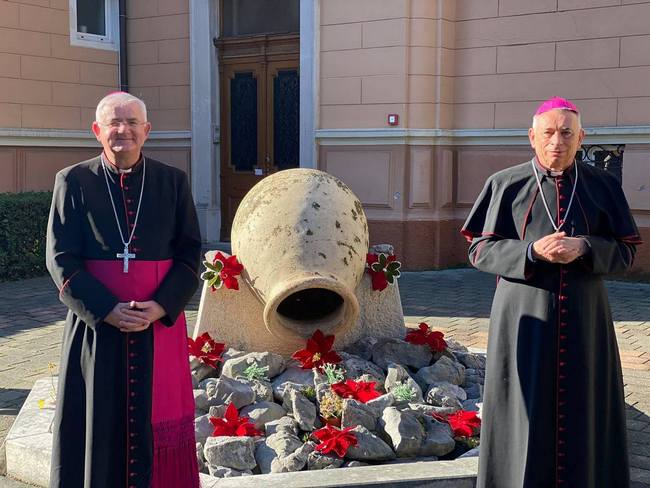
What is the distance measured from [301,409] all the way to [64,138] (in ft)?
28.1

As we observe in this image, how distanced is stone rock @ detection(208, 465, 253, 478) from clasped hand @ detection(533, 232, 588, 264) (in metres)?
1.72

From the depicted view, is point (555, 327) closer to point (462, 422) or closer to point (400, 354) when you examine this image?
point (462, 422)

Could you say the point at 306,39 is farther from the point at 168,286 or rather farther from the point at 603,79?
the point at 168,286

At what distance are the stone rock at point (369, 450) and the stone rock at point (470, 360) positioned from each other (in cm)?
139

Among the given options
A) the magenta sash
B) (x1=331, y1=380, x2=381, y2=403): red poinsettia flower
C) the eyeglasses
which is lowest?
(x1=331, y1=380, x2=381, y2=403): red poinsettia flower

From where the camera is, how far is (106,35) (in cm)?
1257

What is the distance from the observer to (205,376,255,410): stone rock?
449 centimetres

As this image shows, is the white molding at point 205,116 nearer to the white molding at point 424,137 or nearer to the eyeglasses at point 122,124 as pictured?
the white molding at point 424,137

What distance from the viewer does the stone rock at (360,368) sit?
486cm

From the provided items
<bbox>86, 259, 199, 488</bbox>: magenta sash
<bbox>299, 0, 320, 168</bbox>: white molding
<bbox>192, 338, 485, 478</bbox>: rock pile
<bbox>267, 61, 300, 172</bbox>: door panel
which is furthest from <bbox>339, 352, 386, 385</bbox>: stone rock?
<bbox>267, 61, 300, 172</bbox>: door panel

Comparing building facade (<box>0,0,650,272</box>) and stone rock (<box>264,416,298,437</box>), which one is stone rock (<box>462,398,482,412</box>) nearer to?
stone rock (<box>264,416,298,437</box>)

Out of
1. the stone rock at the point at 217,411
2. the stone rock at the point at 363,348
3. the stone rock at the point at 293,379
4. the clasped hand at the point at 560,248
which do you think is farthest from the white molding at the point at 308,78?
the clasped hand at the point at 560,248

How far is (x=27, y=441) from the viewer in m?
4.19

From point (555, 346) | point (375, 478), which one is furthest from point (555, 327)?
point (375, 478)
